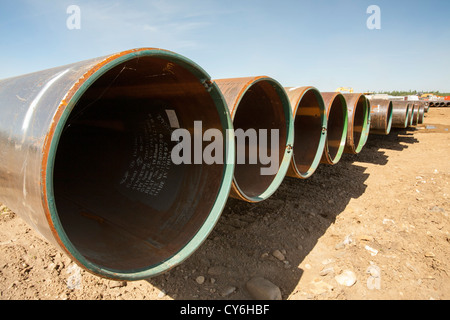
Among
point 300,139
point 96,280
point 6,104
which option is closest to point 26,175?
point 6,104

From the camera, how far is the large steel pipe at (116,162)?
1.12m

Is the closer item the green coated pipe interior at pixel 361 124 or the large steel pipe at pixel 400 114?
the green coated pipe interior at pixel 361 124

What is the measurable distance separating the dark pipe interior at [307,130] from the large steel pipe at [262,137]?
21.4 inches

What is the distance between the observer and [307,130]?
3.43m

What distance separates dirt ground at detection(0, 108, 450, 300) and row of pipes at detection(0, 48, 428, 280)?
1.56 feet

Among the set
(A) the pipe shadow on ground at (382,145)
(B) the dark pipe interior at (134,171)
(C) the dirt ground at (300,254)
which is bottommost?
(C) the dirt ground at (300,254)

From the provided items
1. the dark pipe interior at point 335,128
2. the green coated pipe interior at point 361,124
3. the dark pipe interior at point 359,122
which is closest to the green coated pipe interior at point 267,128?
the dark pipe interior at point 335,128

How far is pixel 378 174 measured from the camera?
4.88 metres

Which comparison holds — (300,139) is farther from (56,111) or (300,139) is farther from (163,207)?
(56,111)

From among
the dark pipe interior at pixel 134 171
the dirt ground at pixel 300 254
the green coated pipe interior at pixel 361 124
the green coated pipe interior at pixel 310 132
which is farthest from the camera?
the green coated pipe interior at pixel 361 124

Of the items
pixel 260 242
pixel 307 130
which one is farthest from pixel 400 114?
pixel 260 242

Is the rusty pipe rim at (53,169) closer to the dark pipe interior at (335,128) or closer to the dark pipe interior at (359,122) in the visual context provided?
the dark pipe interior at (335,128)

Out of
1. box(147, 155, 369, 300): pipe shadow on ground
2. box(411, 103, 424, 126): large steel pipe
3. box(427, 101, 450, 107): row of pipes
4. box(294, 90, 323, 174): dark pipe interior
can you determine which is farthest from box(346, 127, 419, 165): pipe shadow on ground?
box(427, 101, 450, 107): row of pipes

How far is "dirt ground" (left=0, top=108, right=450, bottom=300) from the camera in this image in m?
1.98
